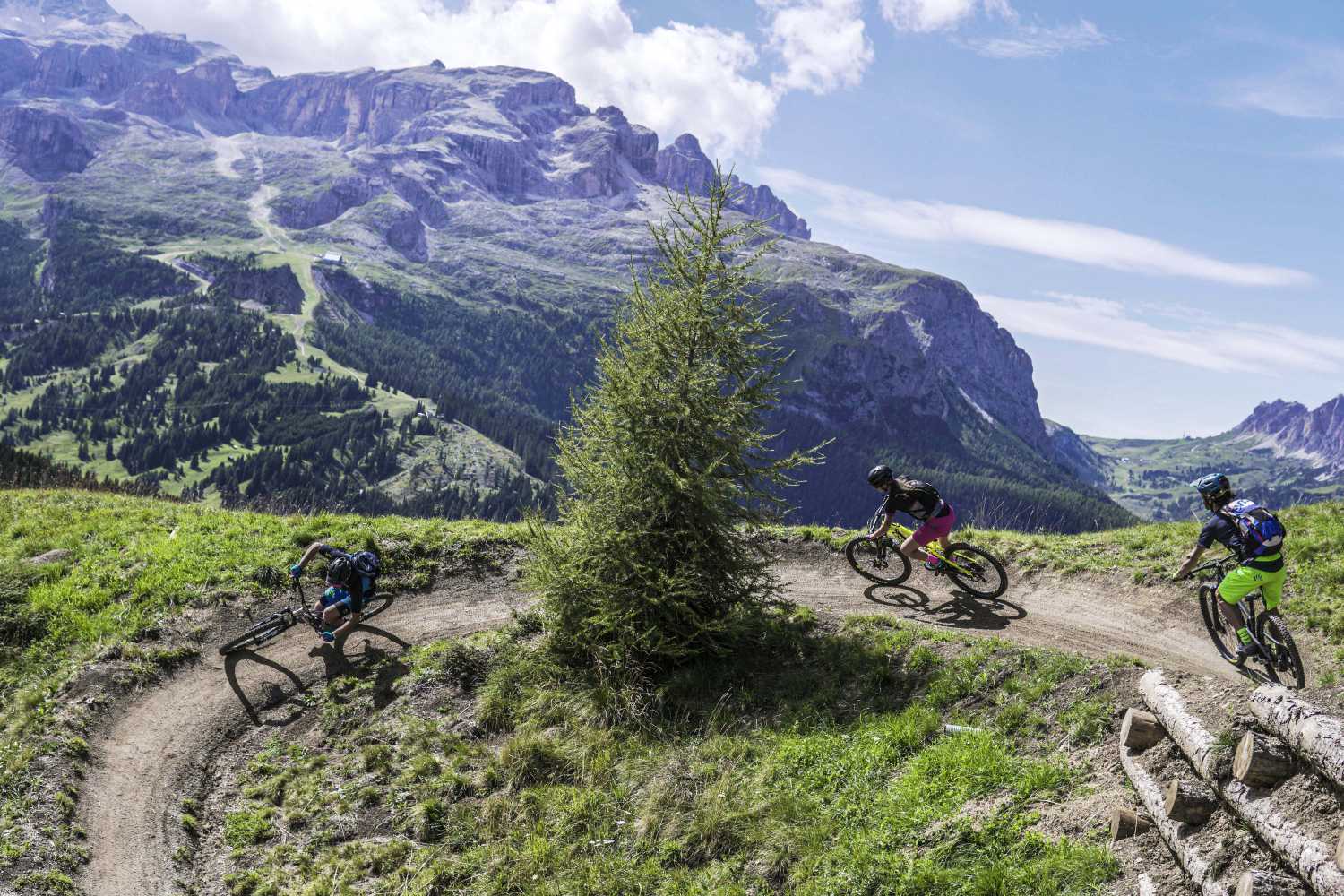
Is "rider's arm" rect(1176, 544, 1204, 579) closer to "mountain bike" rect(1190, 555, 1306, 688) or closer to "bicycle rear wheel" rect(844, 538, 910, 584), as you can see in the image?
"mountain bike" rect(1190, 555, 1306, 688)

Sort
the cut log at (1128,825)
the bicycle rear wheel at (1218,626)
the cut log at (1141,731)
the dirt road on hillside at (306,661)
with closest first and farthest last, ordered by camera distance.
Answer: the cut log at (1128,825)
the cut log at (1141,731)
the dirt road on hillside at (306,661)
the bicycle rear wheel at (1218,626)

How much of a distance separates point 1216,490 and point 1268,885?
10.4m

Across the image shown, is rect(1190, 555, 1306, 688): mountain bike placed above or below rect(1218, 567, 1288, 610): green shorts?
below

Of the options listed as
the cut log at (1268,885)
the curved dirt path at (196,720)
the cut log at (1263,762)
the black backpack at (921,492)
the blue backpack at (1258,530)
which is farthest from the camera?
the black backpack at (921,492)

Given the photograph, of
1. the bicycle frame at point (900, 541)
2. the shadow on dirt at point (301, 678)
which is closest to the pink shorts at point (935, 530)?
the bicycle frame at point (900, 541)

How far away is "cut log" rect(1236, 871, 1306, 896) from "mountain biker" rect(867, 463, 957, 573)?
12.0 meters

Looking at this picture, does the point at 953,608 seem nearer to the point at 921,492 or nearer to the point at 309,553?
Result: the point at 921,492

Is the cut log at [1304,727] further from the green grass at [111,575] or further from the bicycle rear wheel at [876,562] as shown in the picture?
the green grass at [111,575]

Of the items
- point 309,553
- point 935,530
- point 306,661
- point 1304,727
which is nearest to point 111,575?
point 309,553

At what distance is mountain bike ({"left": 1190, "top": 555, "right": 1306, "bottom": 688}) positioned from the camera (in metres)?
12.9

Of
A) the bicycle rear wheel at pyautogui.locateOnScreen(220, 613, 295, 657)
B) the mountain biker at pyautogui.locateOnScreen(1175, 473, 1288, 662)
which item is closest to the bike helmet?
the mountain biker at pyautogui.locateOnScreen(1175, 473, 1288, 662)

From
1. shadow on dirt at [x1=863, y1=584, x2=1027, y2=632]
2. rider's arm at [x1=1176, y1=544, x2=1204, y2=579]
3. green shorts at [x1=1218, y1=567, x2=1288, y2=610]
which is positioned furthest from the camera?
shadow on dirt at [x1=863, y1=584, x2=1027, y2=632]

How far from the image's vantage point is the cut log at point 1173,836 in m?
7.04

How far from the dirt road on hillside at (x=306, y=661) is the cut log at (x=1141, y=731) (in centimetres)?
398
